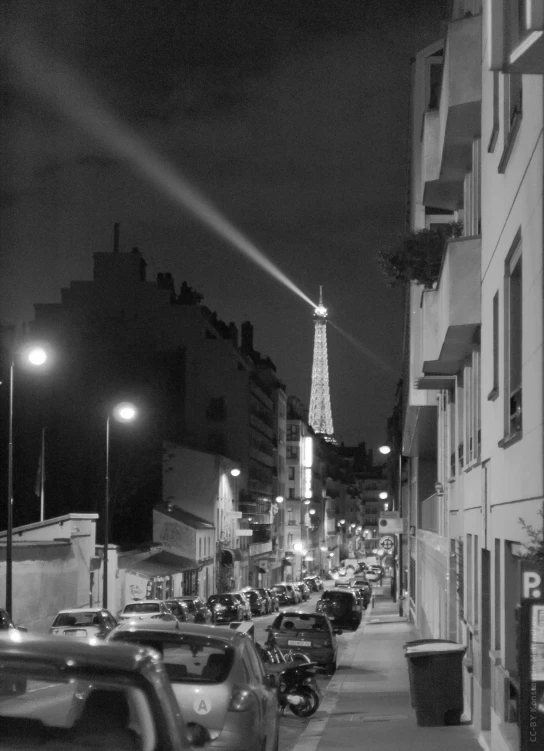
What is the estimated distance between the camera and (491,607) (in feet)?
49.7

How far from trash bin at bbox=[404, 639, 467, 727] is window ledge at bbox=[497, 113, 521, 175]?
23.9ft

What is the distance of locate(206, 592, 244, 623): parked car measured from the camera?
50.5 meters

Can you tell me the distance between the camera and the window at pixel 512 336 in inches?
484

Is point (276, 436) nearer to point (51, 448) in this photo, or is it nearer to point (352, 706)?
point (51, 448)

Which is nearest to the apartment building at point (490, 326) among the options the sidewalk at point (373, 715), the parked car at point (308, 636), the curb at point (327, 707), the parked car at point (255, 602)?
the sidewalk at point (373, 715)

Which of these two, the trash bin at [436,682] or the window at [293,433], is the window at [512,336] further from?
the window at [293,433]

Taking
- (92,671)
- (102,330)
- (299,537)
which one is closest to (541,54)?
(92,671)

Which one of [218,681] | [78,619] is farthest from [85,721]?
[78,619]

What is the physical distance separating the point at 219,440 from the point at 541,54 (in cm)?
8566

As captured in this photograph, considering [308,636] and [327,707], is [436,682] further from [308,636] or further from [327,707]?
[308,636]

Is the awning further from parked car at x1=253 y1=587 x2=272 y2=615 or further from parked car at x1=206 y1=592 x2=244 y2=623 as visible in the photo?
parked car at x1=206 y1=592 x2=244 y2=623

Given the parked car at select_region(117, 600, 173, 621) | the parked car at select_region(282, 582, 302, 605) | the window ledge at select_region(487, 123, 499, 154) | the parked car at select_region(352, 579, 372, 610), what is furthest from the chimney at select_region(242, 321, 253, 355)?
the window ledge at select_region(487, 123, 499, 154)

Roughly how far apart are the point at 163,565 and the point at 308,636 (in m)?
33.2

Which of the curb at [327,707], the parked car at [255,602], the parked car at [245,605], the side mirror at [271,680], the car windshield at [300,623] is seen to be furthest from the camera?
the parked car at [255,602]
